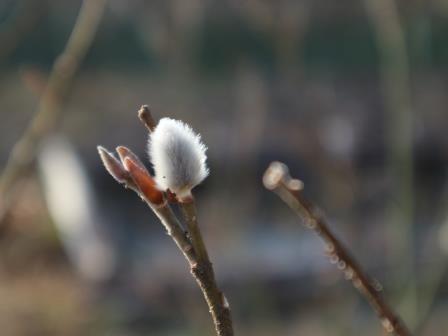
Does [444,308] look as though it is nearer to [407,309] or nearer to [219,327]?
[407,309]

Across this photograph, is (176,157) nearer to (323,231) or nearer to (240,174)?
(323,231)

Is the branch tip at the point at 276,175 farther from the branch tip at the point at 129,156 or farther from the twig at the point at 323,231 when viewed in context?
the branch tip at the point at 129,156

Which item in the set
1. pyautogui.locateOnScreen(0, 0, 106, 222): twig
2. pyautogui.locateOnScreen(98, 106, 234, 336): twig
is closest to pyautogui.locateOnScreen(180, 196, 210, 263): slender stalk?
pyautogui.locateOnScreen(98, 106, 234, 336): twig

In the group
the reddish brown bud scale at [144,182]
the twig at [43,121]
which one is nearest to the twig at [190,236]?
the reddish brown bud scale at [144,182]

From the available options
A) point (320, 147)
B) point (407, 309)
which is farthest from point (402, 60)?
point (407, 309)

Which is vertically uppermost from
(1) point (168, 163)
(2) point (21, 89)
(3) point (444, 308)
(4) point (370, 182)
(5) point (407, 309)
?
(2) point (21, 89)

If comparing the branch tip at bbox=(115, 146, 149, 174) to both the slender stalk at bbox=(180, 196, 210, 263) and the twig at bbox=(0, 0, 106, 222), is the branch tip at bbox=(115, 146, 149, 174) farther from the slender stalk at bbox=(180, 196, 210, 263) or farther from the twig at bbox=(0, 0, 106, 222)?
the twig at bbox=(0, 0, 106, 222)
